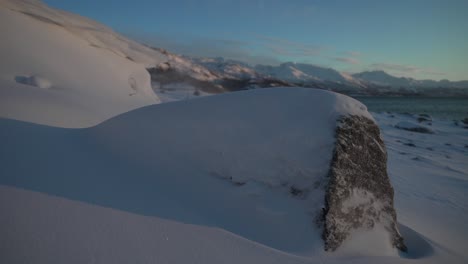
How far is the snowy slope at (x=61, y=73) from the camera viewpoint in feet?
17.6

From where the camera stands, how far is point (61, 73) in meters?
7.85

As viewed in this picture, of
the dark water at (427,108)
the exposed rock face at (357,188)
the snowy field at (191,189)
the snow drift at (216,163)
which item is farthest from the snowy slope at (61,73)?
the dark water at (427,108)

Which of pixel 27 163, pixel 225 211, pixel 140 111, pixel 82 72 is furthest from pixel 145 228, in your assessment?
pixel 82 72

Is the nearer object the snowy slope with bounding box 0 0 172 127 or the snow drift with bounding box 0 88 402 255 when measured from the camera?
the snow drift with bounding box 0 88 402 255

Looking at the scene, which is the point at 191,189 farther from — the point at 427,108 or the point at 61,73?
the point at 427,108

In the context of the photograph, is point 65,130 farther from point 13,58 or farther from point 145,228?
point 13,58

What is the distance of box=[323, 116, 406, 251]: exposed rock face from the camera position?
104 inches

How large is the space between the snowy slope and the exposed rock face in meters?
4.85

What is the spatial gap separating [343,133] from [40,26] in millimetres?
10705

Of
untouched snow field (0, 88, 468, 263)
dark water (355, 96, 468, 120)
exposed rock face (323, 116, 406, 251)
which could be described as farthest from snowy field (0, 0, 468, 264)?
dark water (355, 96, 468, 120)

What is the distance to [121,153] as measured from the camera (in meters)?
3.57

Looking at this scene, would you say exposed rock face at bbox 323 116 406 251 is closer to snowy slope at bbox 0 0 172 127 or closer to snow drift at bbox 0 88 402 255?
snow drift at bbox 0 88 402 255

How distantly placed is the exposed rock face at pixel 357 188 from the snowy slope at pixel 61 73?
4.85 metres

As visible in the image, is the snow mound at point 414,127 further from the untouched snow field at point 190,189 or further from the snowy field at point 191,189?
the untouched snow field at point 190,189
